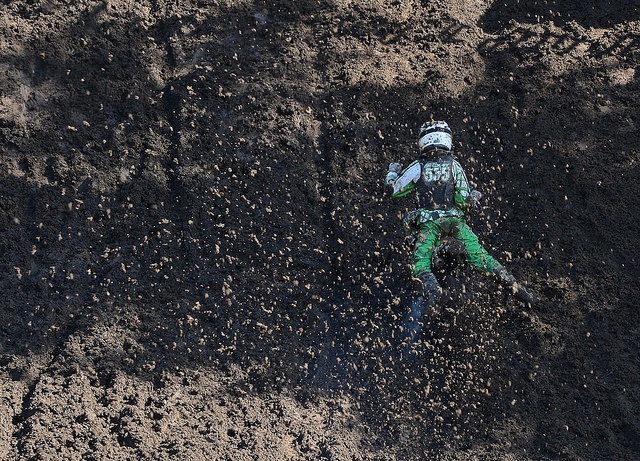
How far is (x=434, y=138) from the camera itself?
814 cm

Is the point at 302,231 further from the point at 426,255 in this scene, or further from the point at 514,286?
the point at 514,286

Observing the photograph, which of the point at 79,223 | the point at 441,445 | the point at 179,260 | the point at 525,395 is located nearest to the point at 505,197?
the point at 525,395

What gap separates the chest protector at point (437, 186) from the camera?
8.01 meters

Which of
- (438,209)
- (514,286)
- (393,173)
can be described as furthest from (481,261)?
(393,173)

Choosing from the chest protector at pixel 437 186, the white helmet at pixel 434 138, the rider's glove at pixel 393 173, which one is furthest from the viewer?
the rider's glove at pixel 393 173

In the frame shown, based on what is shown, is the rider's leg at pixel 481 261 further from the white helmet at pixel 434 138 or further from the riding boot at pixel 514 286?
the white helmet at pixel 434 138

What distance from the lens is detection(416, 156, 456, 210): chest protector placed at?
8.01 metres

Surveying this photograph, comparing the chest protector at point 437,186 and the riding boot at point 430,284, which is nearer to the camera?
the riding boot at point 430,284

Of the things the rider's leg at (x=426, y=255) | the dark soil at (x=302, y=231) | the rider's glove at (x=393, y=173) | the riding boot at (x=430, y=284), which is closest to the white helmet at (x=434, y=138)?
the rider's glove at (x=393, y=173)

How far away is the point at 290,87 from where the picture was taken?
9.76 meters

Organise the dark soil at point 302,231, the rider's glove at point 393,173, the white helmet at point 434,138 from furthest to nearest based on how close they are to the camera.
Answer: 1. the rider's glove at point 393,173
2. the white helmet at point 434,138
3. the dark soil at point 302,231

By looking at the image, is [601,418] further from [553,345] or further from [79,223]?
[79,223]

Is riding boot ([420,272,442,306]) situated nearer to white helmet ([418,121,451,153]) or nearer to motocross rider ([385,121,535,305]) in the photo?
motocross rider ([385,121,535,305])

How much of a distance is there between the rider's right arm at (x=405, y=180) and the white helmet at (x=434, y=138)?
21 centimetres
